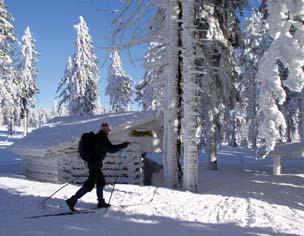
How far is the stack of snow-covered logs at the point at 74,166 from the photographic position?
54.9ft

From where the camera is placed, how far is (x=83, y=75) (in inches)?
1797

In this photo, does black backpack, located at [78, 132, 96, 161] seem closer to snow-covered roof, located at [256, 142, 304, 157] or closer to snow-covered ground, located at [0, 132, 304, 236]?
snow-covered ground, located at [0, 132, 304, 236]

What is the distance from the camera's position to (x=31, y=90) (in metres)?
57.1

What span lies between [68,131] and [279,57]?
912 cm

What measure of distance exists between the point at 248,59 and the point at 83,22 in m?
18.3

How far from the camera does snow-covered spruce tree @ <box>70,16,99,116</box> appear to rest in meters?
45.5

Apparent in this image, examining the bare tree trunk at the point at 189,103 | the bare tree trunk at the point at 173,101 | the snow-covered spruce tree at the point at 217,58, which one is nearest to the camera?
the bare tree trunk at the point at 189,103

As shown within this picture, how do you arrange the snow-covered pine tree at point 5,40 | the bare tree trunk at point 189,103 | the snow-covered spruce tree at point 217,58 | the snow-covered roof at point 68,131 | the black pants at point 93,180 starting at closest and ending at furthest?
the black pants at point 93,180
the bare tree trunk at point 189,103
the snow-covered roof at point 68,131
the snow-covered spruce tree at point 217,58
the snow-covered pine tree at point 5,40

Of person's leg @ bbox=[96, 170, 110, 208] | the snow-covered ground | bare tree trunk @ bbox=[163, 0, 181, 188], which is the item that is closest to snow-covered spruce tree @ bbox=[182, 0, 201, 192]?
bare tree trunk @ bbox=[163, 0, 181, 188]

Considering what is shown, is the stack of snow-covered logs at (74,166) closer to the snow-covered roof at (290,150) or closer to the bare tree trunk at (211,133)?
the bare tree trunk at (211,133)

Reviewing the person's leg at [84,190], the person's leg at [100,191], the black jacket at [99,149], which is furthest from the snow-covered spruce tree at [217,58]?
the person's leg at [84,190]

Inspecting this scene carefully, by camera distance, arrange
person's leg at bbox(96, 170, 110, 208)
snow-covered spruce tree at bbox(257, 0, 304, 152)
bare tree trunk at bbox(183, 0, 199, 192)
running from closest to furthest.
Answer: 1. person's leg at bbox(96, 170, 110, 208)
2. snow-covered spruce tree at bbox(257, 0, 304, 152)
3. bare tree trunk at bbox(183, 0, 199, 192)

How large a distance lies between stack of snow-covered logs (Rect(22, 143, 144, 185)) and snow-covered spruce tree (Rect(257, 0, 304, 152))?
5990 millimetres

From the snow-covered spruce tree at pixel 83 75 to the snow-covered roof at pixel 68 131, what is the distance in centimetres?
2619
